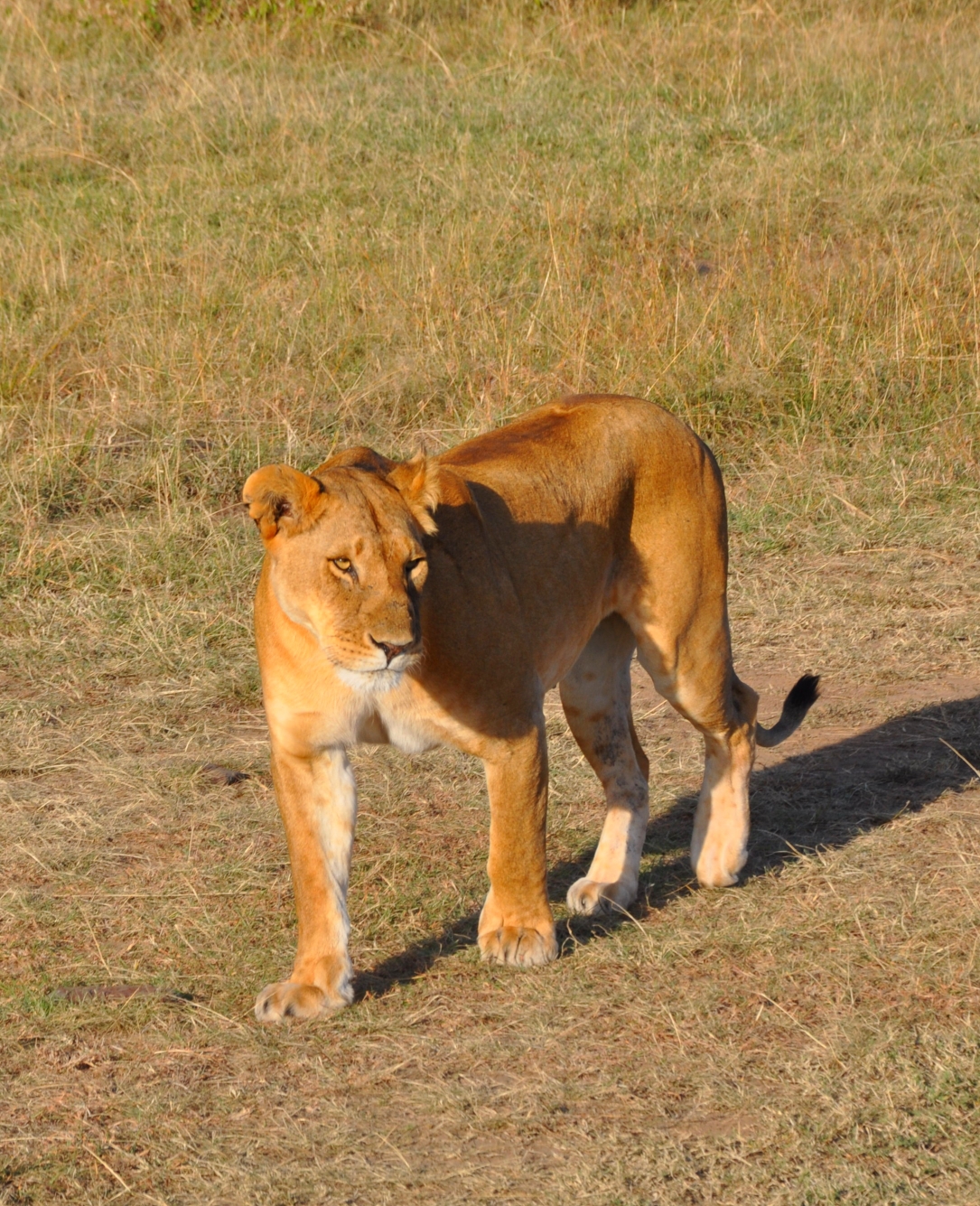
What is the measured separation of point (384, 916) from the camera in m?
3.44

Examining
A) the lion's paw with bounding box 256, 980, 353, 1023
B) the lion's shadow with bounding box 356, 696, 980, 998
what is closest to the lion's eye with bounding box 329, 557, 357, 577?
the lion's paw with bounding box 256, 980, 353, 1023

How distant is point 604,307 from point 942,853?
3.87 metres

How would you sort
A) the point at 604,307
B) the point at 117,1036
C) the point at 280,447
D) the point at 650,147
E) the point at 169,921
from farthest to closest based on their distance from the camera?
the point at 650,147 < the point at 604,307 < the point at 280,447 < the point at 169,921 < the point at 117,1036

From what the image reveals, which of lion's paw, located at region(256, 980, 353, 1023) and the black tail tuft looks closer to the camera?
lion's paw, located at region(256, 980, 353, 1023)

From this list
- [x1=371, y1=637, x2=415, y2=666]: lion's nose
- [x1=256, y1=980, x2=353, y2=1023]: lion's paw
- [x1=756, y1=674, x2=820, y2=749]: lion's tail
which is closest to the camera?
[x1=371, y1=637, x2=415, y2=666]: lion's nose

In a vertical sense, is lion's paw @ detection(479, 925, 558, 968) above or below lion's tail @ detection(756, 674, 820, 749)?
above

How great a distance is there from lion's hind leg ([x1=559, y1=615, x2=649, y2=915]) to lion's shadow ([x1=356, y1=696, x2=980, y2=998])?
0.34 ft

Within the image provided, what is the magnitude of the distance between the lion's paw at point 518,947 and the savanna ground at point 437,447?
5 centimetres

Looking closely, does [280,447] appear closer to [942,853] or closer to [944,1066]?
[942,853]

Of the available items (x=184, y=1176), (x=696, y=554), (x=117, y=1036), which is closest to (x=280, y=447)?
(x=696, y=554)

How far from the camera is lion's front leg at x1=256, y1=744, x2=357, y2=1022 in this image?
2.97m

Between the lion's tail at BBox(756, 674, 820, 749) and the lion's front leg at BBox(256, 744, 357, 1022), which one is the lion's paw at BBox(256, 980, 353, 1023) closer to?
the lion's front leg at BBox(256, 744, 357, 1022)

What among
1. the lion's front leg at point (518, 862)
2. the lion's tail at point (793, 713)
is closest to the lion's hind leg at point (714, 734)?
the lion's tail at point (793, 713)

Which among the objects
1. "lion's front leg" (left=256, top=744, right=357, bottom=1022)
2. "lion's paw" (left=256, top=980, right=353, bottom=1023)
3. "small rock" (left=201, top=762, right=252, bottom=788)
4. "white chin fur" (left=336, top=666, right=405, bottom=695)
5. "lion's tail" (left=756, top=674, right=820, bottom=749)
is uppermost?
"white chin fur" (left=336, top=666, right=405, bottom=695)
